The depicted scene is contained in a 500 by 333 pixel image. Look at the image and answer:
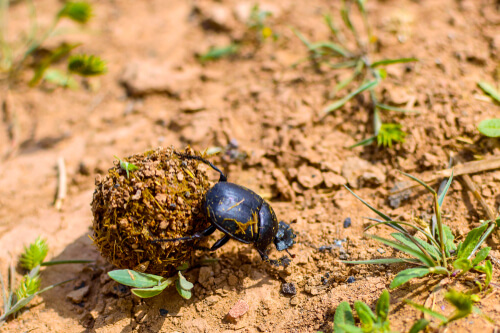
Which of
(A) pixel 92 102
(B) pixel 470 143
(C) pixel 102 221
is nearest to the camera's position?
(C) pixel 102 221

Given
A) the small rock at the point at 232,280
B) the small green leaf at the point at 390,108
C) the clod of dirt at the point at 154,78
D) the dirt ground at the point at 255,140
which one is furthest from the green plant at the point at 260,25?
the small rock at the point at 232,280

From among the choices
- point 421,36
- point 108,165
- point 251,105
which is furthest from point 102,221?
point 421,36

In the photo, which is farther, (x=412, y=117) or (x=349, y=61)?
(x=349, y=61)

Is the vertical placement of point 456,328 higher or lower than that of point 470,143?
lower

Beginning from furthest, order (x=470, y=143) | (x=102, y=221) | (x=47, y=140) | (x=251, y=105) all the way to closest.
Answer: (x=47, y=140), (x=251, y=105), (x=470, y=143), (x=102, y=221)

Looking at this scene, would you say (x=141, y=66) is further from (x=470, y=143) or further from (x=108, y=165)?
(x=470, y=143)

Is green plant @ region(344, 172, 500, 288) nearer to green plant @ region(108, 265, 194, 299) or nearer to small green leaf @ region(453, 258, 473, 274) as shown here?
small green leaf @ region(453, 258, 473, 274)

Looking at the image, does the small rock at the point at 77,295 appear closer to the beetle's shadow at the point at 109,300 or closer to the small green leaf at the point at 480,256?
the beetle's shadow at the point at 109,300
